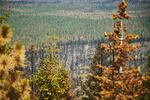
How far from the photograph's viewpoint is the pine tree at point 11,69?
1290 centimetres

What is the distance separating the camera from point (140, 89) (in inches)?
768

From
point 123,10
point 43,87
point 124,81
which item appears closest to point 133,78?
point 124,81

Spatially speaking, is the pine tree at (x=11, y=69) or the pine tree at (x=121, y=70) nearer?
the pine tree at (x=11, y=69)

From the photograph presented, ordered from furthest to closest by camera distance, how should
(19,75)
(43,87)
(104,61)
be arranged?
1. (104,61)
2. (43,87)
3. (19,75)

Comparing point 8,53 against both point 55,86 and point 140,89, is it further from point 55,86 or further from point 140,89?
point 55,86

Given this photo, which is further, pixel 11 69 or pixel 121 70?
pixel 121 70

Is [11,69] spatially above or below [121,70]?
above

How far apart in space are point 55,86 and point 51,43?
3442mm

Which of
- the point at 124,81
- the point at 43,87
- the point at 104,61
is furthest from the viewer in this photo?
the point at 104,61

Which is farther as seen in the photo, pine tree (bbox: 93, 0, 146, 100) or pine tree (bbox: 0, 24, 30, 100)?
pine tree (bbox: 93, 0, 146, 100)

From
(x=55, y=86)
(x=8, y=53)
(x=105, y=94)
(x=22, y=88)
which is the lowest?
(x=55, y=86)

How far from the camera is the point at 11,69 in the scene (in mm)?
13219

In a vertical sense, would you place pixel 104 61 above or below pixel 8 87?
below

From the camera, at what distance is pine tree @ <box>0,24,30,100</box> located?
12.9 meters
